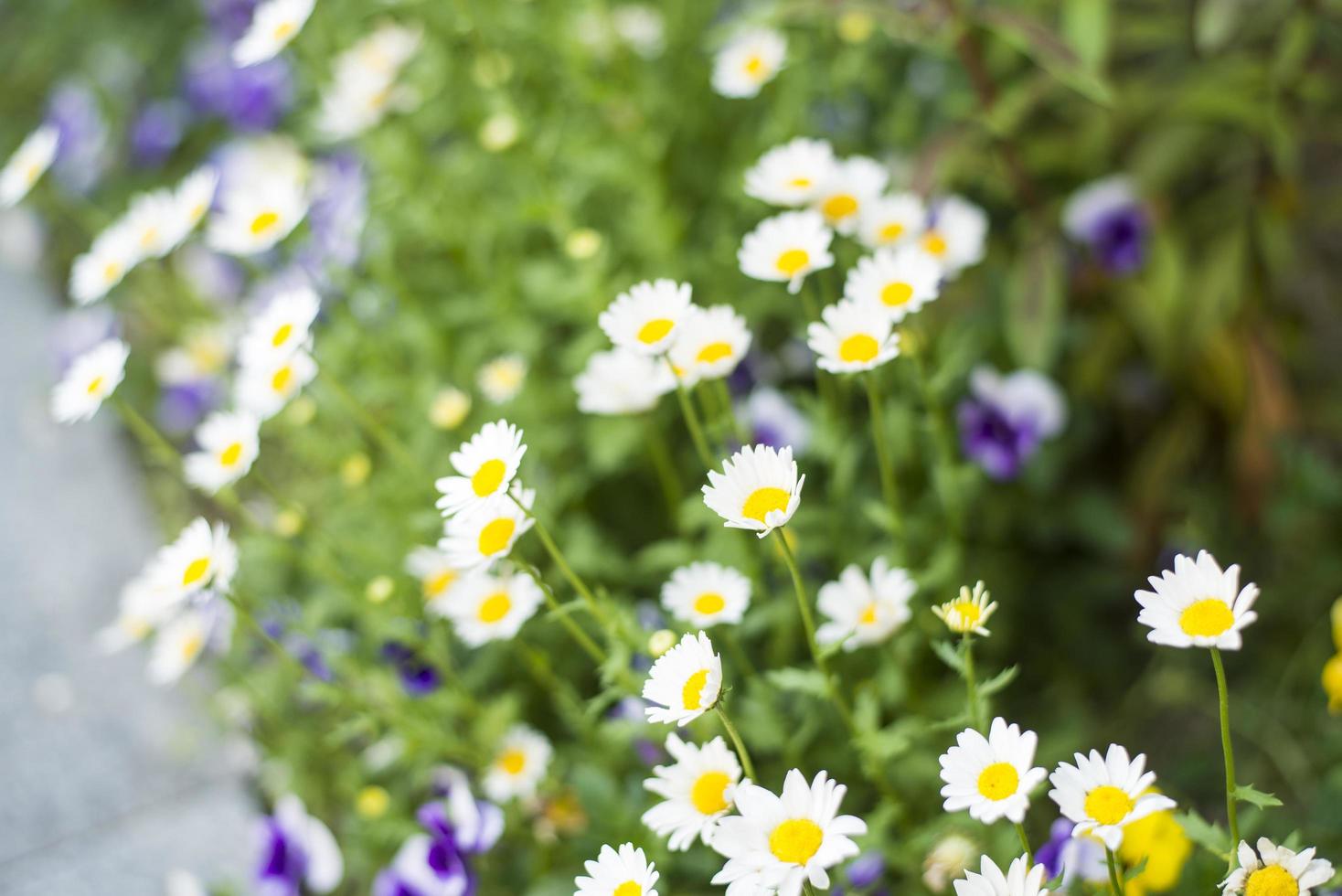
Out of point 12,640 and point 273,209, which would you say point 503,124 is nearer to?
point 273,209

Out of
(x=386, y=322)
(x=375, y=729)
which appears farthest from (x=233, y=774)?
(x=386, y=322)

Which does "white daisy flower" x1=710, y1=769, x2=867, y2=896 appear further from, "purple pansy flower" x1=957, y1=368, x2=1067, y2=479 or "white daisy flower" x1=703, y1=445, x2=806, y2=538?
"purple pansy flower" x1=957, y1=368, x2=1067, y2=479

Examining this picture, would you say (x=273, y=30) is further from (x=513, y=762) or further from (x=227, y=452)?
(x=513, y=762)

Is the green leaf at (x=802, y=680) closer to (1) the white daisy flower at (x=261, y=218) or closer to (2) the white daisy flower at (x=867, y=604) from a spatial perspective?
(2) the white daisy flower at (x=867, y=604)

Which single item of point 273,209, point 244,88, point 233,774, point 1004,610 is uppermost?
point 273,209

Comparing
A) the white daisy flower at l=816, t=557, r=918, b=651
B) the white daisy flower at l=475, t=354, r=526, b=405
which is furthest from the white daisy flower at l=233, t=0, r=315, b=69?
the white daisy flower at l=816, t=557, r=918, b=651
